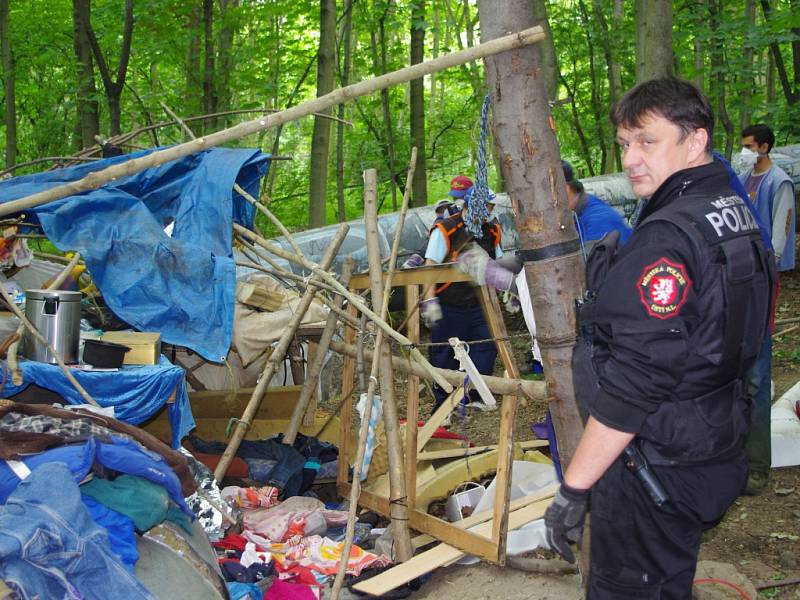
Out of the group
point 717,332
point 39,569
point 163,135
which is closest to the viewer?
point 717,332

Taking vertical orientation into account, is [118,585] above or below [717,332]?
below

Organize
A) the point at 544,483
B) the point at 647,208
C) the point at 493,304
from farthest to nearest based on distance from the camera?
the point at 544,483 → the point at 493,304 → the point at 647,208

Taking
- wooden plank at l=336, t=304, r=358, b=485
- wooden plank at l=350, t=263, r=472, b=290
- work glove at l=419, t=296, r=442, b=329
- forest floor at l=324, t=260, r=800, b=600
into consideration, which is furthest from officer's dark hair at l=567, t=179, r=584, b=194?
work glove at l=419, t=296, r=442, b=329

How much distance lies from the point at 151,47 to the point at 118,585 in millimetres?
12267

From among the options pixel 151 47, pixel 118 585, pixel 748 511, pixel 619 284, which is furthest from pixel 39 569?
pixel 151 47

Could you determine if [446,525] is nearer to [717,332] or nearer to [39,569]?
[39,569]

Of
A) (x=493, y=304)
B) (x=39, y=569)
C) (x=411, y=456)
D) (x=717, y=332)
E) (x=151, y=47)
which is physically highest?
(x=151, y=47)

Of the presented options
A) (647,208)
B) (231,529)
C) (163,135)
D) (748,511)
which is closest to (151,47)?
(163,135)

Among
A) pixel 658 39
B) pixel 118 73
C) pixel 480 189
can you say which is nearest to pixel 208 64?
pixel 118 73

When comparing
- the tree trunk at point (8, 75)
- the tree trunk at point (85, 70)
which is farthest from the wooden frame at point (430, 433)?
the tree trunk at point (8, 75)

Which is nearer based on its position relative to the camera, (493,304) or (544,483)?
(493,304)

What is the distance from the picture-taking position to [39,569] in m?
2.82

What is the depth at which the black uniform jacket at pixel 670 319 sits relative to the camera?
2.17 m

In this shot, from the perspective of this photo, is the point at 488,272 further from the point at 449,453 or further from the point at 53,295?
the point at 53,295
